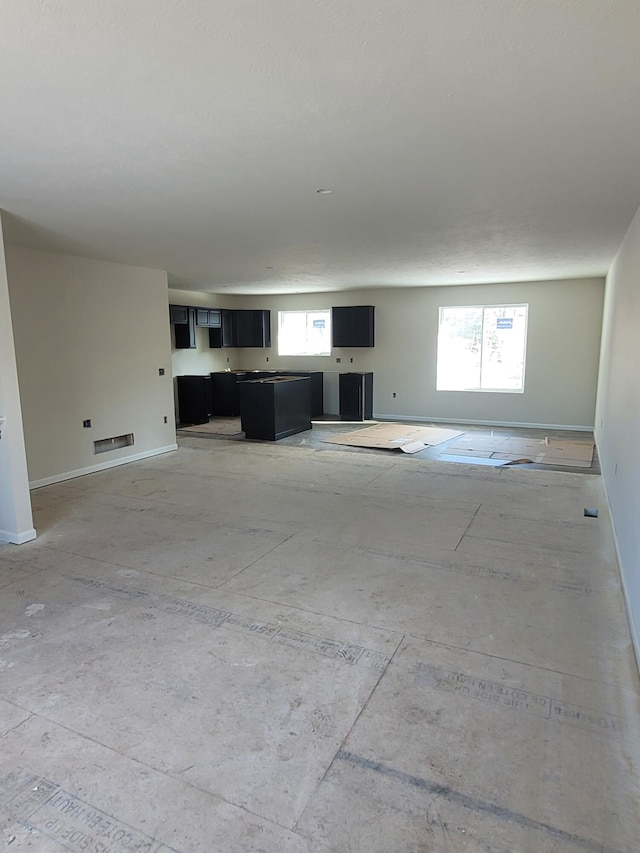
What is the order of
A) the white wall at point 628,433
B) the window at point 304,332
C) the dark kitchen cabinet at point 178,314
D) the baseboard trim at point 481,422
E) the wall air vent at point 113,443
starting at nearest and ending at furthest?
the white wall at point 628,433, the wall air vent at point 113,443, the baseboard trim at point 481,422, the dark kitchen cabinet at point 178,314, the window at point 304,332

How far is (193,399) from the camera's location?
924 centimetres

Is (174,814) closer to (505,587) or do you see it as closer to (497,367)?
(505,587)

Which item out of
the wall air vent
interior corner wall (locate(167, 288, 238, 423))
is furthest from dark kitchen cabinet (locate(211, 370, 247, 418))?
the wall air vent

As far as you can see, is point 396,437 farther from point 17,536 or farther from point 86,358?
point 17,536

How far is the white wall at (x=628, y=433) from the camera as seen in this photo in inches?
108

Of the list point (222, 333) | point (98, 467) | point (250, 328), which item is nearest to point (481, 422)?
point (250, 328)

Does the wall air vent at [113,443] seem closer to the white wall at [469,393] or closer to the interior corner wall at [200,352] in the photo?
the interior corner wall at [200,352]

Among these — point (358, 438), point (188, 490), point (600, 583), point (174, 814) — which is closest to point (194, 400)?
point (358, 438)

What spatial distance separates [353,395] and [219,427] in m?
2.53

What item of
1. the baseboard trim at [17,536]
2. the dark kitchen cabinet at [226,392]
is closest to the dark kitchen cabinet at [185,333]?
the dark kitchen cabinet at [226,392]

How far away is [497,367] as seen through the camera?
29.2 feet

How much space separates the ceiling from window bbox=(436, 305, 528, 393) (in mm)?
4271

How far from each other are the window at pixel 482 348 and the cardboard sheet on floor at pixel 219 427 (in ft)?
12.3

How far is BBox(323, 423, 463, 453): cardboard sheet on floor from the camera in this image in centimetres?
722
